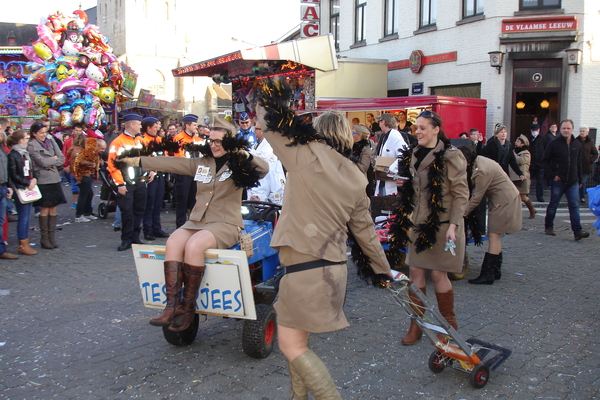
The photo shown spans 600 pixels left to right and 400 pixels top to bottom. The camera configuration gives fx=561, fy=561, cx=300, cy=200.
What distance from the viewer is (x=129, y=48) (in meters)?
55.6

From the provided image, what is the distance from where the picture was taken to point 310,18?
22.2m

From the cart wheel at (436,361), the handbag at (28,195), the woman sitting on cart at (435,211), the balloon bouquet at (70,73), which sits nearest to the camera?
the cart wheel at (436,361)

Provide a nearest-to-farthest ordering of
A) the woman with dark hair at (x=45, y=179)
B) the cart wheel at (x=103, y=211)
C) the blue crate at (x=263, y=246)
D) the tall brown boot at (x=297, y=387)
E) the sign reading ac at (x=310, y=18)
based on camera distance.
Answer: the tall brown boot at (x=297, y=387) → the blue crate at (x=263, y=246) → the woman with dark hair at (x=45, y=179) → the cart wheel at (x=103, y=211) → the sign reading ac at (x=310, y=18)

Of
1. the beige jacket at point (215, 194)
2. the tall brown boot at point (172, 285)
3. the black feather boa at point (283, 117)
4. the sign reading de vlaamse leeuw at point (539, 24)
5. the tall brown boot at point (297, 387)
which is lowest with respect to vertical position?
the tall brown boot at point (297, 387)

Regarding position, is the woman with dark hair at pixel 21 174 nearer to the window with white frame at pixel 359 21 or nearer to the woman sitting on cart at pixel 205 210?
the woman sitting on cart at pixel 205 210

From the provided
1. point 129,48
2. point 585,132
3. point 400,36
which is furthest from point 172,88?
point 585,132

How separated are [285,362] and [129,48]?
56.3 metres

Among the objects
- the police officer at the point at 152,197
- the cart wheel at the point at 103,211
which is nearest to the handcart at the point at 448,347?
the police officer at the point at 152,197

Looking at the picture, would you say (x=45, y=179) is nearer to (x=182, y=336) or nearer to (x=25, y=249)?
(x=25, y=249)

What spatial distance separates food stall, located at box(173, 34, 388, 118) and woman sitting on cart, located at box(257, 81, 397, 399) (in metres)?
9.52

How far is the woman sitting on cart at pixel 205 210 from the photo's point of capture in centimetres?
426

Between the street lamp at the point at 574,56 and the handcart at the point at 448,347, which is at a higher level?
the street lamp at the point at 574,56

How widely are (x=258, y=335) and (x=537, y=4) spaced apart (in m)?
14.7

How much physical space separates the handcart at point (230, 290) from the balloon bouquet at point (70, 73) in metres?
14.5
